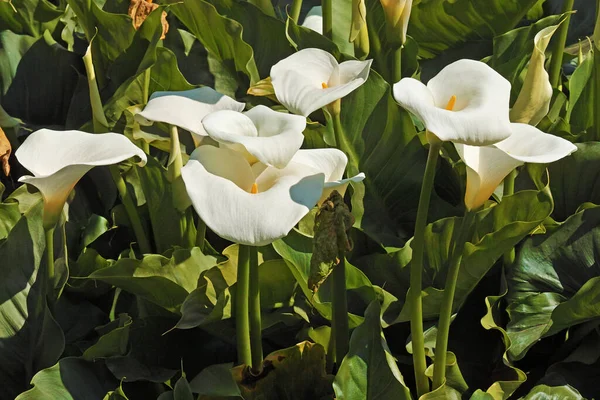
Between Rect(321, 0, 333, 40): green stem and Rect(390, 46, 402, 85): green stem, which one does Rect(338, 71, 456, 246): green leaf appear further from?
Rect(321, 0, 333, 40): green stem

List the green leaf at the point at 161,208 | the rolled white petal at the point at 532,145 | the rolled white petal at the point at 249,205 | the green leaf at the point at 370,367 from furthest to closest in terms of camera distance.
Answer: the green leaf at the point at 161,208
the green leaf at the point at 370,367
the rolled white petal at the point at 532,145
the rolled white petal at the point at 249,205

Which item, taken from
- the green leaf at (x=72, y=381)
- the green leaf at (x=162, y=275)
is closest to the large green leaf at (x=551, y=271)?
the green leaf at (x=162, y=275)

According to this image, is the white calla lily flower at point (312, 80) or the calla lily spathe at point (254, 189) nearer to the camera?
the calla lily spathe at point (254, 189)

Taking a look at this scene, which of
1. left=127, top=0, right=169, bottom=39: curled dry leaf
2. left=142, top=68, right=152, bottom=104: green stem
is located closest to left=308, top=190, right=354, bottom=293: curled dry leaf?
left=142, top=68, right=152, bottom=104: green stem

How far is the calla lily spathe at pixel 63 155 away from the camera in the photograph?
29.8 inches

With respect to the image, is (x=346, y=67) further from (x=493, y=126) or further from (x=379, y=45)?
(x=379, y=45)

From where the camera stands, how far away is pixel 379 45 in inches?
49.9

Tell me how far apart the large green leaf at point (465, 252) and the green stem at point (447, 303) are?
0.21 feet

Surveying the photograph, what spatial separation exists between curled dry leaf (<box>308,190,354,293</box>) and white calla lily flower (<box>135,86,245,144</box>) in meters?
0.16

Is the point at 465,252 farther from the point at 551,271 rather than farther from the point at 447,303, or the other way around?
the point at 551,271

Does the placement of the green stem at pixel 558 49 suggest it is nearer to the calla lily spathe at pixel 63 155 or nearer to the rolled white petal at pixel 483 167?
the rolled white petal at pixel 483 167

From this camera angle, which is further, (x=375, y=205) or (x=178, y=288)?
(x=375, y=205)

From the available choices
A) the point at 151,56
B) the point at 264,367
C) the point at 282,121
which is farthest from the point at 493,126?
the point at 151,56

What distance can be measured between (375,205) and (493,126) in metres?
0.50
